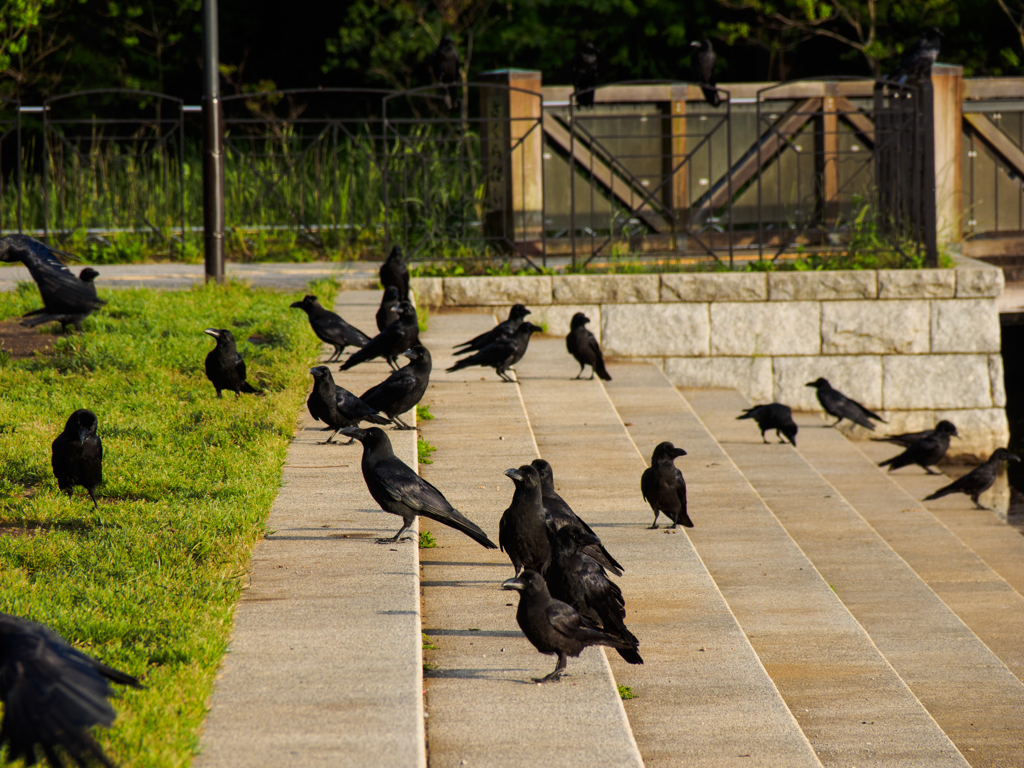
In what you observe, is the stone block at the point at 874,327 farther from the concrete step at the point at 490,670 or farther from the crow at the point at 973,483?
the concrete step at the point at 490,670

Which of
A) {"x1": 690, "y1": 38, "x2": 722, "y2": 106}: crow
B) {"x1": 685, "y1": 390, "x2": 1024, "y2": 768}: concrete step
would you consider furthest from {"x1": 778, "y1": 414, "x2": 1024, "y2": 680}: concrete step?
{"x1": 690, "y1": 38, "x2": 722, "y2": 106}: crow

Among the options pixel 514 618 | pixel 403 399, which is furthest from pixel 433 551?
pixel 403 399

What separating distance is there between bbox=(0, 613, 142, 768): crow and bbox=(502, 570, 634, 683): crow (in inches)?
60.6

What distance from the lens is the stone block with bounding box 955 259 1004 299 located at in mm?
12000

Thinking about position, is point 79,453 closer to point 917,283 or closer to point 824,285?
point 824,285

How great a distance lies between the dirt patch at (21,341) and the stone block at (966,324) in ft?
29.4

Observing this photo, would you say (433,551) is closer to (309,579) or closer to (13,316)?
(309,579)

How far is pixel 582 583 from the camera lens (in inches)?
175

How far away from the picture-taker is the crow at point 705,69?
1380 cm

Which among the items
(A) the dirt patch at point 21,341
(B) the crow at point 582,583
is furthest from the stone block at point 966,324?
(A) the dirt patch at point 21,341

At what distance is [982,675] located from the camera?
18.1ft

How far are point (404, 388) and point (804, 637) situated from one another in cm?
282

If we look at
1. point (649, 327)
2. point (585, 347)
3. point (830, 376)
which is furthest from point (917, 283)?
point (585, 347)

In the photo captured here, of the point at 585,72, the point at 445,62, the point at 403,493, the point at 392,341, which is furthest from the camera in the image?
the point at 445,62
